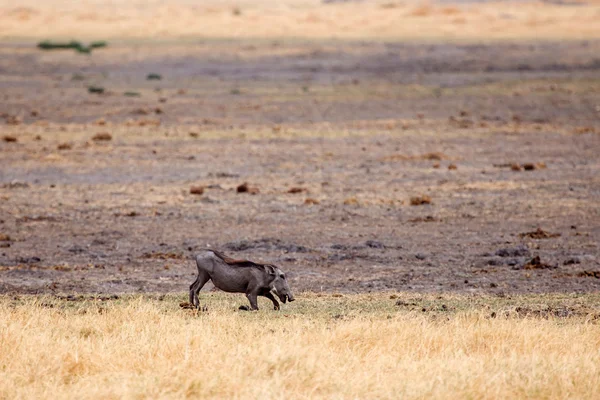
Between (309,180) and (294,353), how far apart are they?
13072mm

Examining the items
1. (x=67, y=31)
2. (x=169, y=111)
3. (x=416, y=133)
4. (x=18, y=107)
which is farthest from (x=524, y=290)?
(x=67, y=31)

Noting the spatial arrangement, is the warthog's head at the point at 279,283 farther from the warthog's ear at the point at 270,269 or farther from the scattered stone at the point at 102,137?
the scattered stone at the point at 102,137

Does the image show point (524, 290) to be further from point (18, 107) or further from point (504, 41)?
point (504, 41)

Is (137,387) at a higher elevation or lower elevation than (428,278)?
higher

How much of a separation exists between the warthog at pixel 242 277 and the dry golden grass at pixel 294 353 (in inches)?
9.4

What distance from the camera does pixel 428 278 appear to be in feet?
40.6

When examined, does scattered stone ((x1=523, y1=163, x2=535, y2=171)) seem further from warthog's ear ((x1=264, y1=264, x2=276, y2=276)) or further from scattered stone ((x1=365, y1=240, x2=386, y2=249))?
warthog's ear ((x1=264, y1=264, x2=276, y2=276))

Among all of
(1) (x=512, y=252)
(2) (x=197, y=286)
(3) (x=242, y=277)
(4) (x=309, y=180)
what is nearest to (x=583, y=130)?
(4) (x=309, y=180)

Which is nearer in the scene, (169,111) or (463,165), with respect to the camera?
(463,165)

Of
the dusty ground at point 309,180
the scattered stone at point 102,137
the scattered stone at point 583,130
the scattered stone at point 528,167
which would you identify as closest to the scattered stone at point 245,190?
the dusty ground at point 309,180

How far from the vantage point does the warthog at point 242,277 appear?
10.2m

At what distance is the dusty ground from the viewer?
13133 millimetres

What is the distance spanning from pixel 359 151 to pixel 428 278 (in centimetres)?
1293

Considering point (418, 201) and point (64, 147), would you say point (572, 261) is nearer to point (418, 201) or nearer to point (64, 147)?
point (418, 201)
